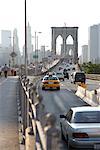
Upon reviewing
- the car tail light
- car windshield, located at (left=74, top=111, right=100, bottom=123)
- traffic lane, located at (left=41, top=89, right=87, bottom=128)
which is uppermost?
car windshield, located at (left=74, top=111, right=100, bottom=123)

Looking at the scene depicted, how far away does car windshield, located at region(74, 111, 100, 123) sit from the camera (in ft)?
42.0

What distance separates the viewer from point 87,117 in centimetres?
1302

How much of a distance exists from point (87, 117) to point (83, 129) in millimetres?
862

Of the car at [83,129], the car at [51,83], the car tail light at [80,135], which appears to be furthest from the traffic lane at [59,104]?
the car at [51,83]

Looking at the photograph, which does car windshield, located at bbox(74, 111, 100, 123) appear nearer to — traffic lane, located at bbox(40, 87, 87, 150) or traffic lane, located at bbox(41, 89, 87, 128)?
traffic lane, located at bbox(40, 87, 87, 150)

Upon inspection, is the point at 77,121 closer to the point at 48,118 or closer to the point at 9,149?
the point at 9,149

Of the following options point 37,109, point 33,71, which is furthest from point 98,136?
point 33,71

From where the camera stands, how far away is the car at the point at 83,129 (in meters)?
12.2

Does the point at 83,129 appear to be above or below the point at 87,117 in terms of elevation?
below

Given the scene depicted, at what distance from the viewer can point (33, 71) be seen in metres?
102

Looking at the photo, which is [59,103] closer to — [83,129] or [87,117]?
[87,117]

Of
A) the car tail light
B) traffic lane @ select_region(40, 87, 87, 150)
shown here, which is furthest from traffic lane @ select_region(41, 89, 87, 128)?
the car tail light

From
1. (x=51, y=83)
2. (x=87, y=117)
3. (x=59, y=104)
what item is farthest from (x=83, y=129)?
(x=51, y=83)

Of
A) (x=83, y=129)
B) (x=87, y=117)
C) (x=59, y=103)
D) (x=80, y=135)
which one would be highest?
(x=87, y=117)
